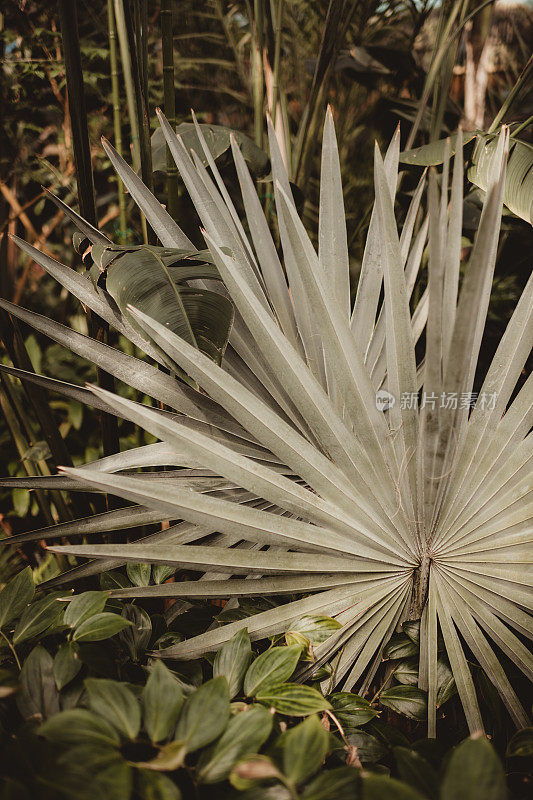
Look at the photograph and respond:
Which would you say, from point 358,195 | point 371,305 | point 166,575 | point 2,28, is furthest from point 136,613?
point 358,195

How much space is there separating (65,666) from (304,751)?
223 millimetres

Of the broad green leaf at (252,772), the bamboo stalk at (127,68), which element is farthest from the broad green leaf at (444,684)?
the bamboo stalk at (127,68)

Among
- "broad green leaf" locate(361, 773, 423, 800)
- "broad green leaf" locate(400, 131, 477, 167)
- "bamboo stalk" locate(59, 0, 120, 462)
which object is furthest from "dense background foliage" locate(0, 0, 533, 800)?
"broad green leaf" locate(400, 131, 477, 167)

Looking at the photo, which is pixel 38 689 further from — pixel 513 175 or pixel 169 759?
pixel 513 175

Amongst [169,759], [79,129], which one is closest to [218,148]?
[79,129]

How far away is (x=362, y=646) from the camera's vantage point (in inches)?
23.0

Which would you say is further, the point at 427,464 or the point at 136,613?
the point at 136,613

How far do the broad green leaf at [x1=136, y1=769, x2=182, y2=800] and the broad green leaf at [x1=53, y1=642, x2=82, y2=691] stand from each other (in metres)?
0.13

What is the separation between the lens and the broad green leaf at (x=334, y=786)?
32 cm

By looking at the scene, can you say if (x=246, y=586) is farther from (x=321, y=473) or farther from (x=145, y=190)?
(x=145, y=190)

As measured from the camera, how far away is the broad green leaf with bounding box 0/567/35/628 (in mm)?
502

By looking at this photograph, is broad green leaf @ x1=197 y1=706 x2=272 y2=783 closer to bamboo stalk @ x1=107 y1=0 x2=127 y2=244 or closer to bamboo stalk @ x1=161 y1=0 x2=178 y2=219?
bamboo stalk @ x1=161 y1=0 x2=178 y2=219

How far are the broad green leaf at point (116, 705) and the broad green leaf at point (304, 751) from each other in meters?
0.11

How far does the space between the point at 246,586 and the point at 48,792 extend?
265 mm
